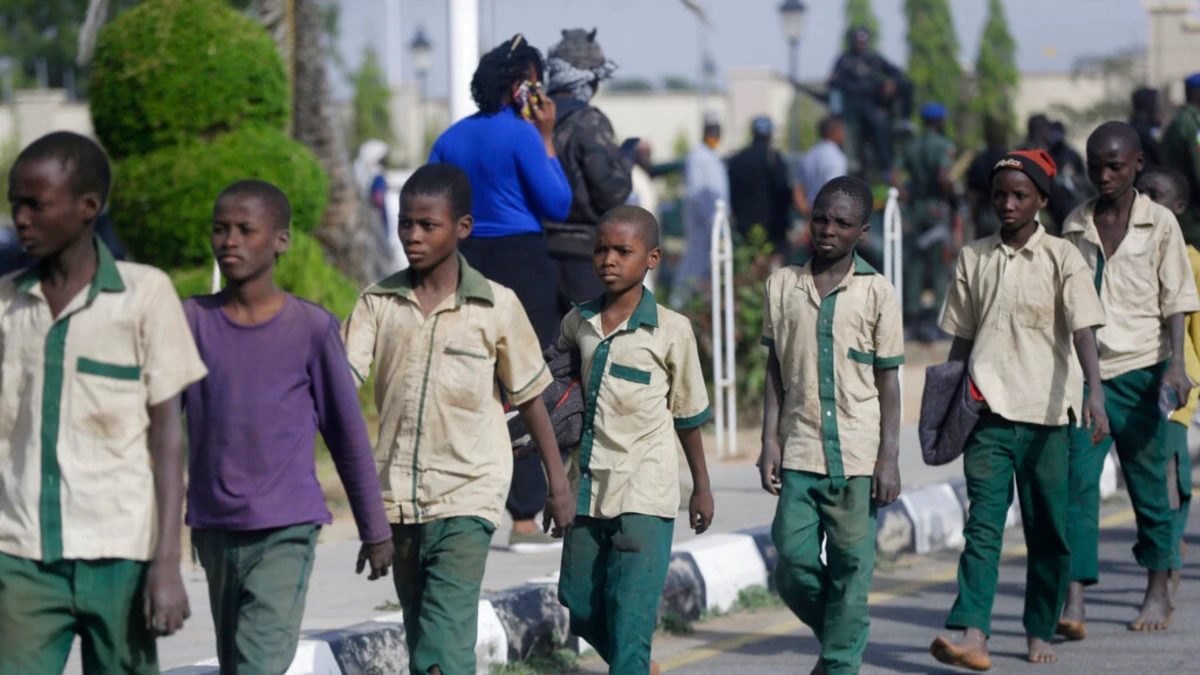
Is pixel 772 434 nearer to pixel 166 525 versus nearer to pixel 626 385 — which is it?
pixel 626 385

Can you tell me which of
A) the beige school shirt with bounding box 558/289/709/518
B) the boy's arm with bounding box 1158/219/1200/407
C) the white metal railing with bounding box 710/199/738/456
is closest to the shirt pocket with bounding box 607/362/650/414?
the beige school shirt with bounding box 558/289/709/518

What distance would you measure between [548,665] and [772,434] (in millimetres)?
1259

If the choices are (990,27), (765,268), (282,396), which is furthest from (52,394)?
(990,27)

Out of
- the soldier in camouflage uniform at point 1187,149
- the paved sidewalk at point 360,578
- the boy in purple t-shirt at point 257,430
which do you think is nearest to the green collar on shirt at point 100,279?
the boy in purple t-shirt at point 257,430

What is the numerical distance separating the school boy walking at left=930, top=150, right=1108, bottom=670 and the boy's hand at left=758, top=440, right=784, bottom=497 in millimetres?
852

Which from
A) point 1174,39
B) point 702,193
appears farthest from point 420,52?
point 702,193

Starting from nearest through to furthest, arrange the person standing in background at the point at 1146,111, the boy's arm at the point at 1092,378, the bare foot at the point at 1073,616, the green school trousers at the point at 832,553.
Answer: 1. the green school trousers at the point at 832,553
2. the boy's arm at the point at 1092,378
3. the bare foot at the point at 1073,616
4. the person standing in background at the point at 1146,111

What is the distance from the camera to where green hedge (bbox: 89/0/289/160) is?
1023cm

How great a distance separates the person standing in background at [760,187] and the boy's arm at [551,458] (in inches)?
442

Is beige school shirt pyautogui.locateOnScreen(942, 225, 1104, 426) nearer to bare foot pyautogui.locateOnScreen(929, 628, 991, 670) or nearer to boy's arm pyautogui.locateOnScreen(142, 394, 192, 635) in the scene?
bare foot pyautogui.locateOnScreen(929, 628, 991, 670)

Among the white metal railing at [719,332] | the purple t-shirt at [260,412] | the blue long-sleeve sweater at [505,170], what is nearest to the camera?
the purple t-shirt at [260,412]

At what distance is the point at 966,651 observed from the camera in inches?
246

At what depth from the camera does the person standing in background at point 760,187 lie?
16297mm

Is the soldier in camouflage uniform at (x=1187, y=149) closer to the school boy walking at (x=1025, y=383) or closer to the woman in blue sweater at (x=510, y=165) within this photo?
the school boy walking at (x=1025, y=383)
